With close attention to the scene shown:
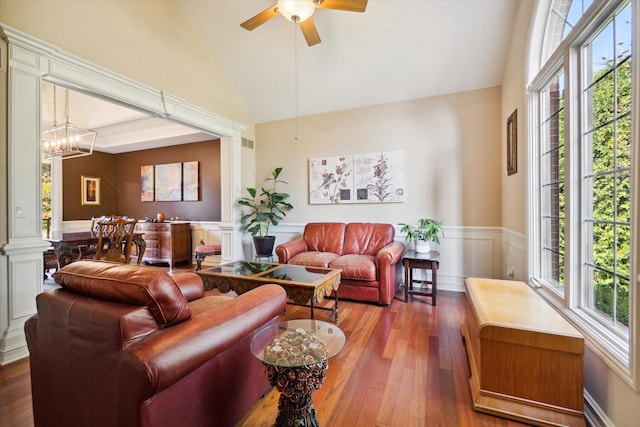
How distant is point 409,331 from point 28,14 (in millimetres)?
4454

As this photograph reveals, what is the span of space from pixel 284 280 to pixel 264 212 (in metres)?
2.72

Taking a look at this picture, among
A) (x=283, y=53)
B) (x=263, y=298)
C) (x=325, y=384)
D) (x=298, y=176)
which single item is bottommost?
(x=325, y=384)

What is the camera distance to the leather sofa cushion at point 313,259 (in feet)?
11.8

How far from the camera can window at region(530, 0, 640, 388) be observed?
1454mm

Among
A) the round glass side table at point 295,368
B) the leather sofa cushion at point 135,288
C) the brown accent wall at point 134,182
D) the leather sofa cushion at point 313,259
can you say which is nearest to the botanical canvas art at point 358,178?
the leather sofa cushion at point 313,259

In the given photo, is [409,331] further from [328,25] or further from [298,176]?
[328,25]

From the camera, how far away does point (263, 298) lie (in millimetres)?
1578

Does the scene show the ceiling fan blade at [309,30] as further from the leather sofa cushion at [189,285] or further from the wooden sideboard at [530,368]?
the wooden sideboard at [530,368]

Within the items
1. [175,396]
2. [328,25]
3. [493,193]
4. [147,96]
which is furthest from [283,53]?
[175,396]

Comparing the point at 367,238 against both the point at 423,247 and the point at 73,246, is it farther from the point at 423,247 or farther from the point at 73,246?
the point at 73,246

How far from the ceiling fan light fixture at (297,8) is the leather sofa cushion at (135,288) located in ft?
8.21

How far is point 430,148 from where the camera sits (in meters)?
4.07

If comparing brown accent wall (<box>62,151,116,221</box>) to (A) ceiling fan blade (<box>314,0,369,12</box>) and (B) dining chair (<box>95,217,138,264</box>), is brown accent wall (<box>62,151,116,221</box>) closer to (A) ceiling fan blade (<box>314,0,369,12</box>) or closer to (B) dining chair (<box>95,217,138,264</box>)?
(B) dining chair (<box>95,217,138,264</box>)

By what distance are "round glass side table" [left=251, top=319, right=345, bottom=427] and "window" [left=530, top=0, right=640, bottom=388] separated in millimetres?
1372
